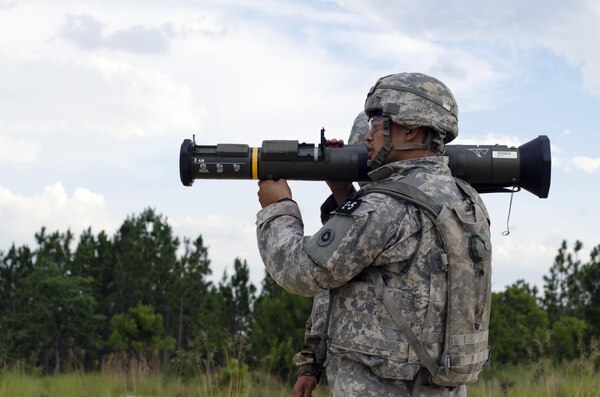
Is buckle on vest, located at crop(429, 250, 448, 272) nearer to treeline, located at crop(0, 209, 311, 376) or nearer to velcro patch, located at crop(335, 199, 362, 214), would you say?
velcro patch, located at crop(335, 199, 362, 214)

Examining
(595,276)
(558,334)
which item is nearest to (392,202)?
(558,334)

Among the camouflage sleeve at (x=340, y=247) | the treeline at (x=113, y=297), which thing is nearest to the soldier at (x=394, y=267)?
the camouflage sleeve at (x=340, y=247)

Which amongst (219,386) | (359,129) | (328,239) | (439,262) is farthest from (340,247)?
(219,386)

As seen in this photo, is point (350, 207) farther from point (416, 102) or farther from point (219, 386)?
point (219, 386)

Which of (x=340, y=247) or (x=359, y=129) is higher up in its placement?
(x=359, y=129)

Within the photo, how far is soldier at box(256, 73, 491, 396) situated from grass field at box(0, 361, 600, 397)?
14.5ft

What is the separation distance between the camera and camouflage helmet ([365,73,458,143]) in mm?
3080

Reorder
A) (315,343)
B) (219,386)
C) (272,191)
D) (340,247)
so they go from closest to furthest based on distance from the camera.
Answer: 1. (340,247)
2. (272,191)
3. (315,343)
4. (219,386)

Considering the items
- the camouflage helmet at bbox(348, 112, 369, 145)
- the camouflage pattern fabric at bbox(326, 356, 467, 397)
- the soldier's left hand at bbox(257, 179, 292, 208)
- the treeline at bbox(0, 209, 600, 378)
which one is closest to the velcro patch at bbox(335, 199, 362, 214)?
the soldier's left hand at bbox(257, 179, 292, 208)

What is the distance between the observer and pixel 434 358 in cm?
295

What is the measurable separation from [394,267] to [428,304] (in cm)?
19

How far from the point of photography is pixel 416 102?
10.2ft

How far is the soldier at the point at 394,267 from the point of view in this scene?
2.89 meters

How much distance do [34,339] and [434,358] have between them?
138ft
